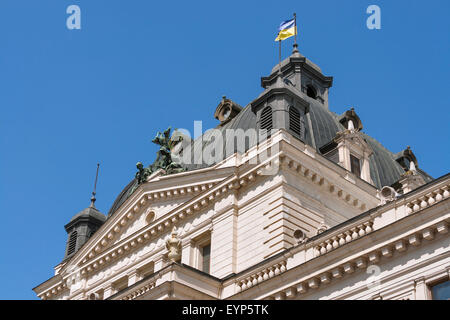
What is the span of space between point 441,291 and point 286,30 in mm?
28464

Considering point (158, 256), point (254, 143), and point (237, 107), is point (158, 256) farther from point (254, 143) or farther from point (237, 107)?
point (237, 107)

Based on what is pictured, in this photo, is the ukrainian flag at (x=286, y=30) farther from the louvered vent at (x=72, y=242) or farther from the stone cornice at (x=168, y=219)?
the louvered vent at (x=72, y=242)

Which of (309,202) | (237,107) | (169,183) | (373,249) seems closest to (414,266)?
(373,249)

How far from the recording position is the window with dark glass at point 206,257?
3393cm

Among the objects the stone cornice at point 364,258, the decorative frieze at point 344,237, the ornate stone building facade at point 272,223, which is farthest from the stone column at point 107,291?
the decorative frieze at point 344,237

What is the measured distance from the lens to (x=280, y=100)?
3691 cm

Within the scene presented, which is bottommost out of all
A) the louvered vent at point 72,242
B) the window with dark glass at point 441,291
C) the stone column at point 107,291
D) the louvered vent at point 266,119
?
the window with dark glass at point 441,291

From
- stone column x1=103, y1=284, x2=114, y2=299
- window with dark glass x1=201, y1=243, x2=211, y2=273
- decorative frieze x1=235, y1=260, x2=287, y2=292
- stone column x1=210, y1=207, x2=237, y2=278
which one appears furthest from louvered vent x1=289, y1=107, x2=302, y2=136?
stone column x1=103, y1=284, x2=114, y2=299

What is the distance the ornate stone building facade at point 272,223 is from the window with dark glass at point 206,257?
7 cm

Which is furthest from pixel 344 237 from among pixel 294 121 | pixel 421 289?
pixel 294 121

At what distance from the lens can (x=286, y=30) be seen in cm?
4712

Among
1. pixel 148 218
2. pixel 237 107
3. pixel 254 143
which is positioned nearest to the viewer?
pixel 254 143
